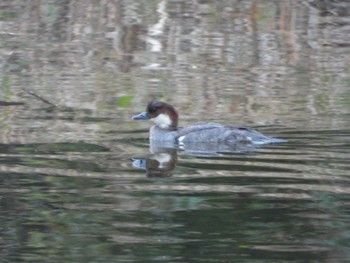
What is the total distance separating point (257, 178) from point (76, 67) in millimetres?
7709

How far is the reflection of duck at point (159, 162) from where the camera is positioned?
956 cm

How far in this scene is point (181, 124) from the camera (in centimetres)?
1259

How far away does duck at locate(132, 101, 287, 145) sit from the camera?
1084 cm

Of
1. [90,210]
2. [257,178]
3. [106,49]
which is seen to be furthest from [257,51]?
[90,210]

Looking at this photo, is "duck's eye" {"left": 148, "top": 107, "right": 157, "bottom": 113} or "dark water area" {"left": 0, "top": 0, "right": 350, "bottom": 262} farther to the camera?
"duck's eye" {"left": 148, "top": 107, "right": 157, "bottom": 113}

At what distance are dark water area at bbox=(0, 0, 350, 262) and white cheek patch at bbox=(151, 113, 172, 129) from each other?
0.27 meters

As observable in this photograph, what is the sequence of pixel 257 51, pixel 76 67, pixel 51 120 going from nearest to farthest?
pixel 51 120 < pixel 76 67 < pixel 257 51

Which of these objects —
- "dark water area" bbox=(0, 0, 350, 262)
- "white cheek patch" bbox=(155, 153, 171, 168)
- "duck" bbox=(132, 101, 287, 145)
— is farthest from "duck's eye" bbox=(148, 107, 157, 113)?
"white cheek patch" bbox=(155, 153, 171, 168)

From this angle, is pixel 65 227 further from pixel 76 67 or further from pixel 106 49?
pixel 106 49

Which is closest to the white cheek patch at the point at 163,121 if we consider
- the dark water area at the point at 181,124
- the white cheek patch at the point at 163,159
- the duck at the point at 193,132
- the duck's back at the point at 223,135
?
the duck at the point at 193,132

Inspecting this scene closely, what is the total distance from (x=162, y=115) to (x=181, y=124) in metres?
0.90

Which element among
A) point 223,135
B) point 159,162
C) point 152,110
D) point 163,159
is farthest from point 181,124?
point 159,162

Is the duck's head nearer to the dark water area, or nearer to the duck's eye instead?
the duck's eye

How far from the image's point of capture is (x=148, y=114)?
1181 cm
